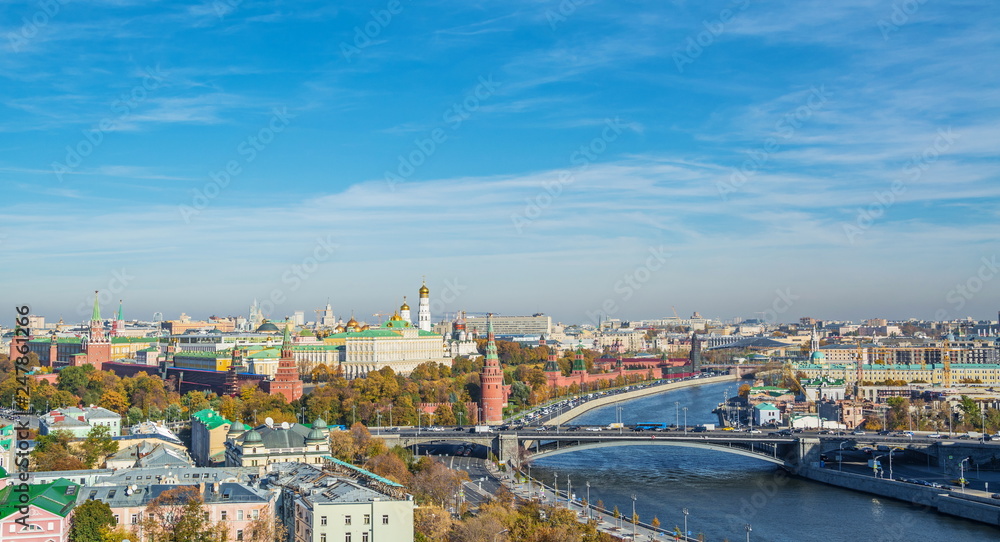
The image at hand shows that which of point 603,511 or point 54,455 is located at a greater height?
point 54,455

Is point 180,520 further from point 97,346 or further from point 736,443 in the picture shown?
point 97,346

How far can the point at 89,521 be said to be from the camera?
76.7 feet

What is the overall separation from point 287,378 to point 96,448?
19.6 m

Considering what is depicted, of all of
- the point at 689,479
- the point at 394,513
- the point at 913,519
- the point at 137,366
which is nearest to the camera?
the point at 394,513

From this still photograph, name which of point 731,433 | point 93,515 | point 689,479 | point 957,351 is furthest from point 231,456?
point 957,351

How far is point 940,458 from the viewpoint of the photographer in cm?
4125

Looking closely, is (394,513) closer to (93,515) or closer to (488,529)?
(488,529)

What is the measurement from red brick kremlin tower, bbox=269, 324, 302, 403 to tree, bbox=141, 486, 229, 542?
31.4 m

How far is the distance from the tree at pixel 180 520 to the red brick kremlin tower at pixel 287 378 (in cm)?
3144

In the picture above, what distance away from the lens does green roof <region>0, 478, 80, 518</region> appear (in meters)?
22.0

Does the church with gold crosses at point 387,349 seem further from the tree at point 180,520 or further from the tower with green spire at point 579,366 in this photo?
the tree at point 180,520

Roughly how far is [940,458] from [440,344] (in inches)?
1835

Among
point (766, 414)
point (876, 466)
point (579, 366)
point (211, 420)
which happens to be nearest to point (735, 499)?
point (876, 466)

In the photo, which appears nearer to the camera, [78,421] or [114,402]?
[78,421]
